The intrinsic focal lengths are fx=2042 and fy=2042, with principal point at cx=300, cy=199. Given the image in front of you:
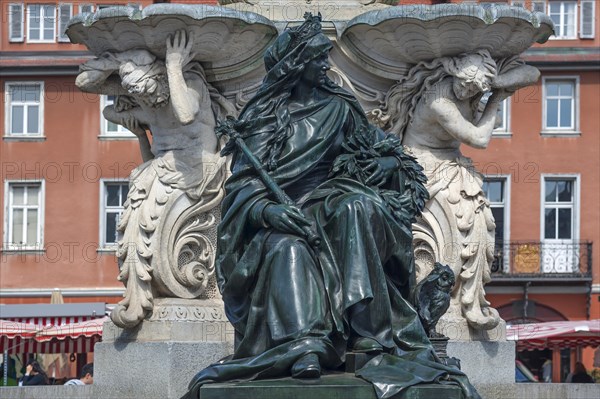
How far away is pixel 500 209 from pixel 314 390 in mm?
45397

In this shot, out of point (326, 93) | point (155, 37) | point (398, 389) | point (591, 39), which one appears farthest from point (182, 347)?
point (591, 39)

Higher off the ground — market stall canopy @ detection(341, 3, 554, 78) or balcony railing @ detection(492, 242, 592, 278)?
market stall canopy @ detection(341, 3, 554, 78)

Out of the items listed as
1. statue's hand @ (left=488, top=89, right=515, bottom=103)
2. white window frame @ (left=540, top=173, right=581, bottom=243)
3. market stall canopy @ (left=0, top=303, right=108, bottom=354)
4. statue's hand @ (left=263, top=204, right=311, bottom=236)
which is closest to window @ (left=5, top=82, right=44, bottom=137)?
white window frame @ (left=540, top=173, right=581, bottom=243)

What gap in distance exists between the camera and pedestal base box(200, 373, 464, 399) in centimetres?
1246

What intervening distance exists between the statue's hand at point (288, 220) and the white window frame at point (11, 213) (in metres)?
44.7

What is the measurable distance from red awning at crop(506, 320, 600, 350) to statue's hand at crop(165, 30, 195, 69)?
1527 centimetres

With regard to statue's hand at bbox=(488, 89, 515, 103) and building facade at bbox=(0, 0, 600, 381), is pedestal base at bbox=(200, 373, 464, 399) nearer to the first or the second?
statue's hand at bbox=(488, 89, 515, 103)

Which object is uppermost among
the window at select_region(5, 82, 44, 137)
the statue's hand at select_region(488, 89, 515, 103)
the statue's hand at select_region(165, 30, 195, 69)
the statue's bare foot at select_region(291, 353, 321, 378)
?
the window at select_region(5, 82, 44, 137)

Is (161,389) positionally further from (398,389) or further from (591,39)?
(591,39)

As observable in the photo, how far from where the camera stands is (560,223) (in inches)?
2287

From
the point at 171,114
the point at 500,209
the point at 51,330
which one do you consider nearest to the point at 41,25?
the point at 500,209

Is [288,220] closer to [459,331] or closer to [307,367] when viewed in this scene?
[307,367]

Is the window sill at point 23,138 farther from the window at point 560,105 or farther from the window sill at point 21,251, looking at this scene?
the window at point 560,105

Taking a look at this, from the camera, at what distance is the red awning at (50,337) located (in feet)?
100
